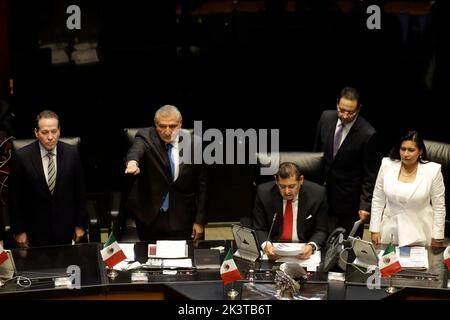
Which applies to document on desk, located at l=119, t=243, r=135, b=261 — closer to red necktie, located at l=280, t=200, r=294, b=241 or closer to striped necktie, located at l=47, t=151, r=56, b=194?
striped necktie, located at l=47, t=151, r=56, b=194

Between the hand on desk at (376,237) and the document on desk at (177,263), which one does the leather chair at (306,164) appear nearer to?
the hand on desk at (376,237)

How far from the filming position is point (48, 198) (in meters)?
5.73

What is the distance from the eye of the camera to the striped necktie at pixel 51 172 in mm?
5730

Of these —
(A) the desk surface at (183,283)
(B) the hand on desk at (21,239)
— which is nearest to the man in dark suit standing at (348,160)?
(A) the desk surface at (183,283)

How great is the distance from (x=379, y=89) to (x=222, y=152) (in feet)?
4.70

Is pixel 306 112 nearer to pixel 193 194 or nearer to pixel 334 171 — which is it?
pixel 334 171

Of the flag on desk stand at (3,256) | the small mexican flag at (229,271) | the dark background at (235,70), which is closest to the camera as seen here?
the small mexican flag at (229,271)

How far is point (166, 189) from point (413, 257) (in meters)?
1.77

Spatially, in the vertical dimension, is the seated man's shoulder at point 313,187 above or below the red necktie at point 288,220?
above

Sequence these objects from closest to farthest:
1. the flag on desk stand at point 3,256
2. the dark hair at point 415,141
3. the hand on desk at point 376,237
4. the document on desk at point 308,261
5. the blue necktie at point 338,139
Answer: the flag on desk stand at point 3,256 → the document on desk at point 308,261 → the dark hair at point 415,141 → the hand on desk at point 376,237 → the blue necktie at point 338,139

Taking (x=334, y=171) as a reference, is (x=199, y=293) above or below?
below

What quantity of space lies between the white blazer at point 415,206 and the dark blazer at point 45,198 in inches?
78.9

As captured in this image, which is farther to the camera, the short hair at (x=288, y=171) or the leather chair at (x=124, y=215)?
the leather chair at (x=124, y=215)

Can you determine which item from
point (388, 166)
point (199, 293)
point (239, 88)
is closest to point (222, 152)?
point (239, 88)
